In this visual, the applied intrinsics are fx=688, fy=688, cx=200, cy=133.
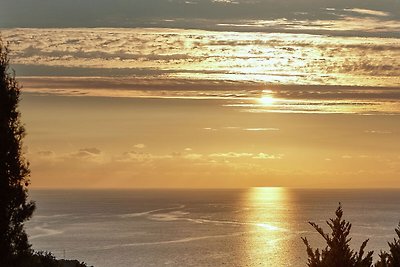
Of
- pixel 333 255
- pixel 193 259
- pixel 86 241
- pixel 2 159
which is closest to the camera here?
pixel 333 255

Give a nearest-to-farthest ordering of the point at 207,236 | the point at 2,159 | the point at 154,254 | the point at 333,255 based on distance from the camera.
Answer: the point at 333,255
the point at 2,159
the point at 154,254
the point at 207,236

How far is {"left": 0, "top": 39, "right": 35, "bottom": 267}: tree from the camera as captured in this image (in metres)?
26.3

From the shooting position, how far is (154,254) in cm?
15100

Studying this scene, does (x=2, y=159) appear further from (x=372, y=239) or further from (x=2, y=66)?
(x=372, y=239)

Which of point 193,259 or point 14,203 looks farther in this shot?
point 193,259

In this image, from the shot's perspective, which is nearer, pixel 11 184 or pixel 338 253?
pixel 338 253

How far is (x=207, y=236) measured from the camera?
614 ft

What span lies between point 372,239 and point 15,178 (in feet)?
533

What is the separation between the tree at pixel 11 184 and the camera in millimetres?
26297

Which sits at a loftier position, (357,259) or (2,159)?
(2,159)

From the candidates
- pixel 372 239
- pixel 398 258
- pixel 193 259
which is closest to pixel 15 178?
pixel 398 258

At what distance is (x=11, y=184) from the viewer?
1043 inches

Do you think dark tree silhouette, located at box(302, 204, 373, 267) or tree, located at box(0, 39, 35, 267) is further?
tree, located at box(0, 39, 35, 267)

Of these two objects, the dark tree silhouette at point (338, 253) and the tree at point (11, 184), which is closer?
the dark tree silhouette at point (338, 253)
